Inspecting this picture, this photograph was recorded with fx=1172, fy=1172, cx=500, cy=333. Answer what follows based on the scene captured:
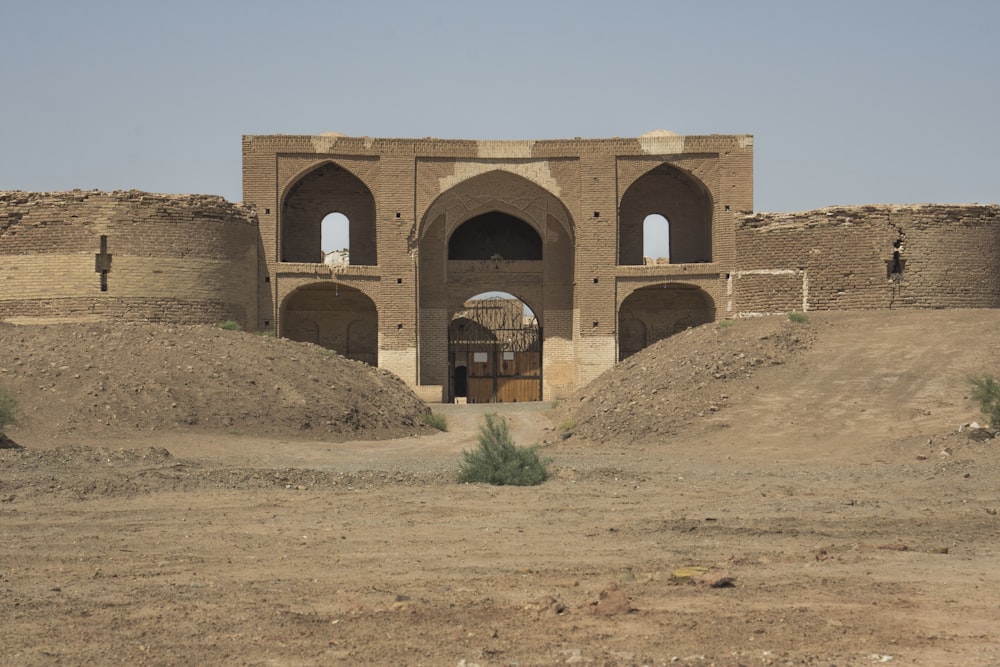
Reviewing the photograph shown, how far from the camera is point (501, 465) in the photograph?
41.2 feet

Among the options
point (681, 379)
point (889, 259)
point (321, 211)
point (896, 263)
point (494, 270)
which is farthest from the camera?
point (321, 211)

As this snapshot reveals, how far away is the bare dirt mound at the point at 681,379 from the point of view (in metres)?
19.0

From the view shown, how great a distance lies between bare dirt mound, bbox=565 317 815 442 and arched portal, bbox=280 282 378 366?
9126 mm

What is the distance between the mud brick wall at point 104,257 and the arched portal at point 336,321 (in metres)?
4.41

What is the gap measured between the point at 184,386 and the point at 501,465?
9.29 m

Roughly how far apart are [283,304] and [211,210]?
3.51 meters

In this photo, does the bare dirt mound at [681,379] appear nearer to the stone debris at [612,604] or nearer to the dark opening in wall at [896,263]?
the dark opening in wall at [896,263]

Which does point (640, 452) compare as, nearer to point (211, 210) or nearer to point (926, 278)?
point (926, 278)

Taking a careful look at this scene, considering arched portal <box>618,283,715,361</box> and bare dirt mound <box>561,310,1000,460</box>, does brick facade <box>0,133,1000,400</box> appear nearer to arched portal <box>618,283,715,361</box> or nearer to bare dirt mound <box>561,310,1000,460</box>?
arched portal <box>618,283,715,361</box>

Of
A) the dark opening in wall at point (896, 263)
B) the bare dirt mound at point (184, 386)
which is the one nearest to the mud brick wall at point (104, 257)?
the bare dirt mound at point (184, 386)

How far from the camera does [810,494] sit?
11.3 meters

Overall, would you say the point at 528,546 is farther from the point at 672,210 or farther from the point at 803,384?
the point at 672,210

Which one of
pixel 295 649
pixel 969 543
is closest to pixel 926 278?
pixel 969 543

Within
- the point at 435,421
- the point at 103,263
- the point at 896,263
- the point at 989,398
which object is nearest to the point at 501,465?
the point at 989,398
